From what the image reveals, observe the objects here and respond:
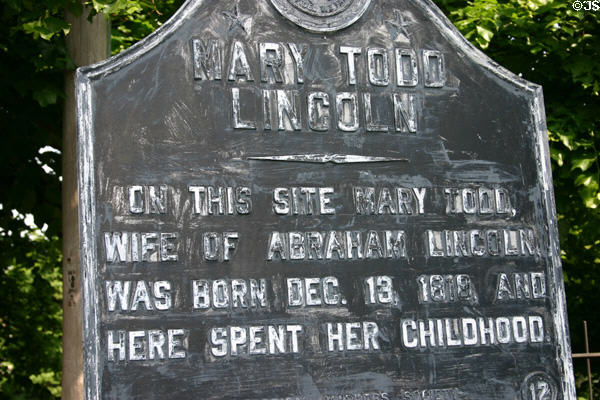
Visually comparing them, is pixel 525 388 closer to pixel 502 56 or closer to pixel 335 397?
pixel 335 397

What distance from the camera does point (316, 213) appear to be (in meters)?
5.00

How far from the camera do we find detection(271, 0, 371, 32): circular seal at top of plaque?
5.24 metres

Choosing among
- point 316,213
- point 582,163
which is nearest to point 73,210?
point 316,213

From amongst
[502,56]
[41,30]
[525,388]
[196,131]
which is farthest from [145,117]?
[502,56]

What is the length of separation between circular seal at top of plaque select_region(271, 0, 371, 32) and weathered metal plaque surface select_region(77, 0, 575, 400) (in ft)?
0.03

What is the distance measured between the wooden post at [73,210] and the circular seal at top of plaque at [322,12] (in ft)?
7.94

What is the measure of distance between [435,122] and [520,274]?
107 centimetres

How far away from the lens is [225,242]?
189 inches

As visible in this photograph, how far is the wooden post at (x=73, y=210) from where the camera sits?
6809 millimetres

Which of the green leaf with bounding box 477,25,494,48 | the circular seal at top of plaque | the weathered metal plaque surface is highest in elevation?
the green leaf with bounding box 477,25,494,48

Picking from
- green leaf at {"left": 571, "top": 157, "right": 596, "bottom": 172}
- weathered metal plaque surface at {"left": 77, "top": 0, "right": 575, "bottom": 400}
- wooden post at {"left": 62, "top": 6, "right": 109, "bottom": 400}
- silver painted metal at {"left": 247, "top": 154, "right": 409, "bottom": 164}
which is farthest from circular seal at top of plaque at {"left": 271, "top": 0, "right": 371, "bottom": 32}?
green leaf at {"left": 571, "top": 157, "right": 596, "bottom": 172}

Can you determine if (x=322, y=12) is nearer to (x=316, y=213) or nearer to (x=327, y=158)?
(x=327, y=158)

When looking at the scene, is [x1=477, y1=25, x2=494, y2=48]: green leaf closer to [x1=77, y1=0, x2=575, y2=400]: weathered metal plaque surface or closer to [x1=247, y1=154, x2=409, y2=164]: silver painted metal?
[x1=77, y1=0, x2=575, y2=400]: weathered metal plaque surface

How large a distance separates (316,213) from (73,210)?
9.02ft
